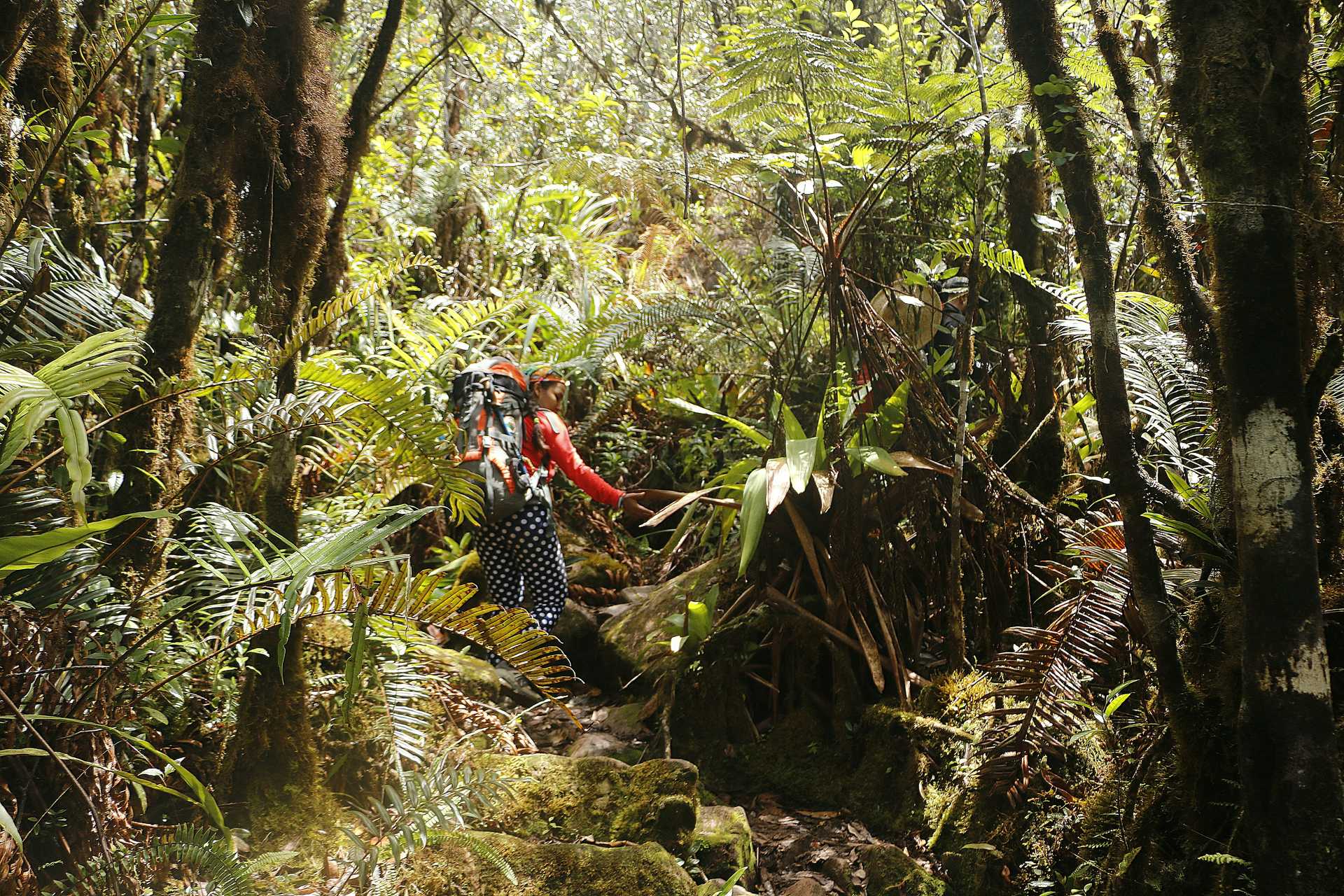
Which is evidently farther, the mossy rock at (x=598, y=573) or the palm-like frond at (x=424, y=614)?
the mossy rock at (x=598, y=573)

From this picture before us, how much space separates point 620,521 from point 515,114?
4674 mm

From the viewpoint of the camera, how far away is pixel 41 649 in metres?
2.37

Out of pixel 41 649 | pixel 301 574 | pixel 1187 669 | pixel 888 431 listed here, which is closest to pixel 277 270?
pixel 41 649

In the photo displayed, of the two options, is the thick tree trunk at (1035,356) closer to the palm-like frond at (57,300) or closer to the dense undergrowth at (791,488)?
the dense undergrowth at (791,488)

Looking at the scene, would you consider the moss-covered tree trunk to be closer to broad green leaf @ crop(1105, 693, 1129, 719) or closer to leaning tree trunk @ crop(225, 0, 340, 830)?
leaning tree trunk @ crop(225, 0, 340, 830)

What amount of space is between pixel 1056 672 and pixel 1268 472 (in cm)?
131

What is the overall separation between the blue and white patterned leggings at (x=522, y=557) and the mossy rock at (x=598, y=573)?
1297 millimetres

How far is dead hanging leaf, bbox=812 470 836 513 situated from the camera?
11.8 feet

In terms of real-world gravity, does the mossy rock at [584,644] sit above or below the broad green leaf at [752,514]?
below

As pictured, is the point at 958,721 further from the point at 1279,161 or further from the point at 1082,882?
the point at 1279,161

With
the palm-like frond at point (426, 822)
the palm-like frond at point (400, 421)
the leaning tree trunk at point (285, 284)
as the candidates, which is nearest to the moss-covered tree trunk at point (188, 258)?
the leaning tree trunk at point (285, 284)

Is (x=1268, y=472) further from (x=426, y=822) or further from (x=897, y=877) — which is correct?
(x=426, y=822)

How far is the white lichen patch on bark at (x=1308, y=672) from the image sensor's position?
69.1 inches

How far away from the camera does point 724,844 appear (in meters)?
3.05
